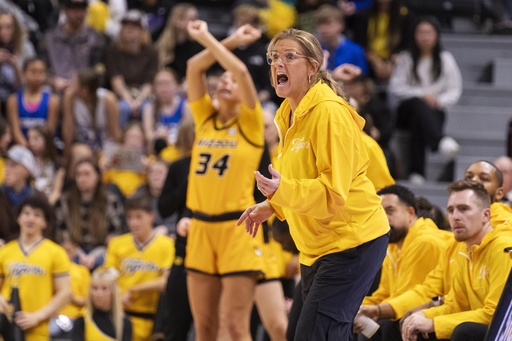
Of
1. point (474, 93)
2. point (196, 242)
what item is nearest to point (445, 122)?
point (474, 93)

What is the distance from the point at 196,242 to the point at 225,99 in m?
0.90

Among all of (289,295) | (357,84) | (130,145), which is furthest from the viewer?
(130,145)

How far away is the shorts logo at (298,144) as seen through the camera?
499 centimetres

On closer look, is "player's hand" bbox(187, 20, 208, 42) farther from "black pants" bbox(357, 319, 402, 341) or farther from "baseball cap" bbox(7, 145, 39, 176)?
"baseball cap" bbox(7, 145, 39, 176)

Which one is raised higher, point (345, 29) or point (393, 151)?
point (345, 29)

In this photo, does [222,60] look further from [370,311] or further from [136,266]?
[136,266]

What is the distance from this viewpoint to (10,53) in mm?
11227

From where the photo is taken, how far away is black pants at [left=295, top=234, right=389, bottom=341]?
5047 mm

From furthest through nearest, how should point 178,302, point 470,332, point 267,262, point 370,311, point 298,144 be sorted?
point 178,302
point 267,262
point 370,311
point 470,332
point 298,144

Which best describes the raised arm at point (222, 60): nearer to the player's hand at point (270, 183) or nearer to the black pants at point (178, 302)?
the black pants at point (178, 302)

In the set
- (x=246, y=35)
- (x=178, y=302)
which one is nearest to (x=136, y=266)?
(x=178, y=302)

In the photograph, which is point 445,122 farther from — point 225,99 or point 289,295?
point 225,99

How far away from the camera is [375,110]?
10.1 m

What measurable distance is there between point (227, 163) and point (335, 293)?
1814 mm
